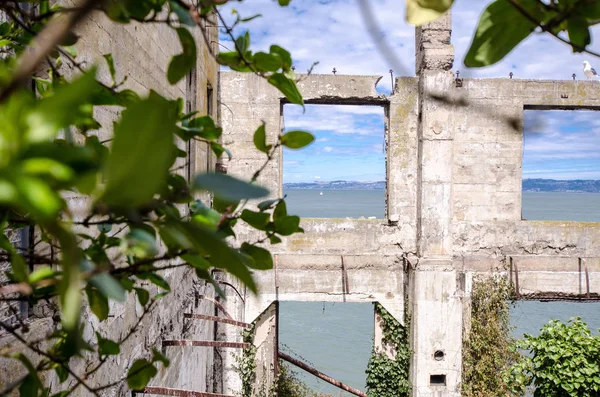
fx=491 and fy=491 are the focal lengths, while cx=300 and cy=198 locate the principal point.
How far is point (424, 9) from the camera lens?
0.60 metres

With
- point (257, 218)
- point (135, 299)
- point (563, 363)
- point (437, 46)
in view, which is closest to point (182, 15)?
point (257, 218)

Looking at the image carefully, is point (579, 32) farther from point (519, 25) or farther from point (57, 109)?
point (57, 109)

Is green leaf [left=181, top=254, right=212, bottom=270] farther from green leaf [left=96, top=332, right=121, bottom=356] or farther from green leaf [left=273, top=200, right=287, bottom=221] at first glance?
green leaf [left=96, top=332, right=121, bottom=356]

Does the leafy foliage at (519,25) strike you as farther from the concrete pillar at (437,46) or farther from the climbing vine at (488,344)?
the climbing vine at (488,344)

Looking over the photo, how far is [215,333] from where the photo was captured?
7.54 m

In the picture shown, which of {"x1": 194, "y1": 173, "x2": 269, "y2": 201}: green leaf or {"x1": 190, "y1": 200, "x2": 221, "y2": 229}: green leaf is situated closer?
{"x1": 194, "y1": 173, "x2": 269, "y2": 201}: green leaf

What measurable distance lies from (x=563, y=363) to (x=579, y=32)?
7.27 meters

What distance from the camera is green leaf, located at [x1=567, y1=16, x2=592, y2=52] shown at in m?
0.66

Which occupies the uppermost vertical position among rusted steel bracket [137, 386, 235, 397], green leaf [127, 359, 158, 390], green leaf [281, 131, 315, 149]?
→ green leaf [281, 131, 315, 149]

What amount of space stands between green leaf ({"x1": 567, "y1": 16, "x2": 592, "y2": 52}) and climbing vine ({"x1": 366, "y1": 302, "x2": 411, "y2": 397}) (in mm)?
7339

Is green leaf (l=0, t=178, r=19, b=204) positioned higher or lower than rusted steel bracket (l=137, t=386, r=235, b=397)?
higher

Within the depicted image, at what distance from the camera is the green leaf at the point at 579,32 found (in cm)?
66

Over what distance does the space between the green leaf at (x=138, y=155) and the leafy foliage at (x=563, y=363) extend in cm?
766

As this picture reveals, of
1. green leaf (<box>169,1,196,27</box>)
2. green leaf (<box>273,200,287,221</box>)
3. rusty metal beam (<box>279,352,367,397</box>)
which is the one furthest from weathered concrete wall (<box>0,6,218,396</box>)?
rusty metal beam (<box>279,352,367,397</box>)
